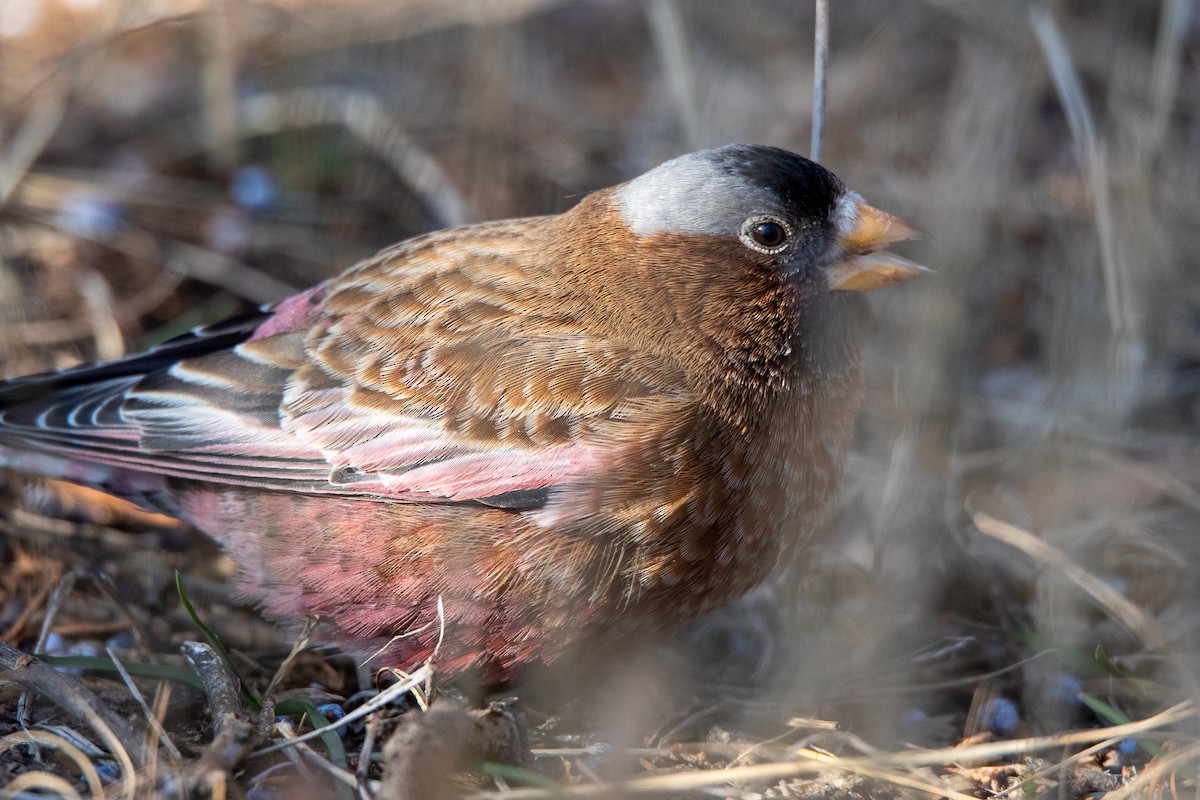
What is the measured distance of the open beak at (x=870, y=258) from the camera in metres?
3.65

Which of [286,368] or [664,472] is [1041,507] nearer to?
[664,472]

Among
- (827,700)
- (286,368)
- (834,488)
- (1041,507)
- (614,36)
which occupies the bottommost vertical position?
(827,700)

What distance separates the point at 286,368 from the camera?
381cm

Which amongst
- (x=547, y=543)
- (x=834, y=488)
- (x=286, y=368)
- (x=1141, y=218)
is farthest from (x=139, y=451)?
(x=1141, y=218)

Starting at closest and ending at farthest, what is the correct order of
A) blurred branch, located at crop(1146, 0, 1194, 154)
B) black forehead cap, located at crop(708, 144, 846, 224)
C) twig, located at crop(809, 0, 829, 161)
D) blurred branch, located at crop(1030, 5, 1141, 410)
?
black forehead cap, located at crop(708, 144, 846, 224), twig, located at crop(809, 0, 829, 161), blurred branch, located at crop(1030, 5, 1141, 410), blurred branch, located at crop(1146, 0, 1194, 154)

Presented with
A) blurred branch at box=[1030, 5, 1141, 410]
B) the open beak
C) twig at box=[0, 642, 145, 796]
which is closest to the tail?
twig at box=[0, 642, 145, 796]

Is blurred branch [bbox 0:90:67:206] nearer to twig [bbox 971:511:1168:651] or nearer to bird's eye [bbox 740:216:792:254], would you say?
bird's eye [bbox 740:216:792:254]

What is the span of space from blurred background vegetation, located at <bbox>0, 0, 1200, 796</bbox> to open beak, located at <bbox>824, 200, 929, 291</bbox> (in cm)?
9

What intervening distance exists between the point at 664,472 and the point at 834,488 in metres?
0.74

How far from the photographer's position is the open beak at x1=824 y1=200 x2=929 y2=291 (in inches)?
144

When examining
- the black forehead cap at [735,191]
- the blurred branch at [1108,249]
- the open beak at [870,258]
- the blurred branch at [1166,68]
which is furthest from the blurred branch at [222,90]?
the blurred branch at [1166,68]

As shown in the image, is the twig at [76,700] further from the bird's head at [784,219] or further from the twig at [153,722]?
the bird's head at [784,219]

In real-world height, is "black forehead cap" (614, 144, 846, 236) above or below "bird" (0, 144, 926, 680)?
above

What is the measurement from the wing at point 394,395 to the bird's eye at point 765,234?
1.66 ft
